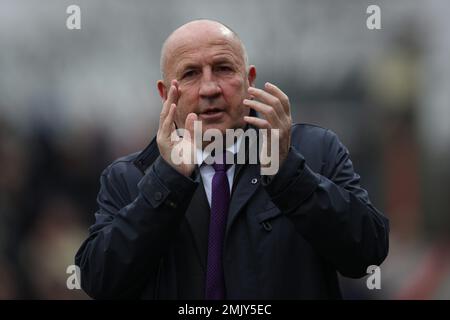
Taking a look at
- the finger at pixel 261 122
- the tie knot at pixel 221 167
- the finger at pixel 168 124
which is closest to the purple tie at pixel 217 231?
the tie knot at pixel 221 167

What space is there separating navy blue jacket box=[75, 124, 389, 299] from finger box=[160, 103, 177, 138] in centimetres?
11

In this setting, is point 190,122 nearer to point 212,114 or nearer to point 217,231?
point 212,114

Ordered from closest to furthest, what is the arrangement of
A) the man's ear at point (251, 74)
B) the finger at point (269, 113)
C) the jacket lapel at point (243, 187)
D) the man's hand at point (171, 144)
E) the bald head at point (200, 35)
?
the finger at point (269, 113) < the man's hand at point (171, 144) < the jacket lapel at point (243, 187) < the bald head at point (200, 35) < the man's ear at point (251, 74)

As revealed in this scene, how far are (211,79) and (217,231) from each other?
584mm

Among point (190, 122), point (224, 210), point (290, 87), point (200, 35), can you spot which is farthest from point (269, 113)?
point (290, 87)

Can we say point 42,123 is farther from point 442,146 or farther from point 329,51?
point 442,146

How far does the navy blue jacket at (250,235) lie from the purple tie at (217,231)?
30mm

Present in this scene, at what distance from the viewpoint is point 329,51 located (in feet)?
41.4

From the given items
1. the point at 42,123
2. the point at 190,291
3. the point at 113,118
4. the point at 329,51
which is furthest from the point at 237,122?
the point at 329,51

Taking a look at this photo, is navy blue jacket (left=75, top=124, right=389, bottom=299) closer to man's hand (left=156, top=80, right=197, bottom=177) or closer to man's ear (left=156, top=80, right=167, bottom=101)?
man's hand (left=156, top=80, right=197, bottom=177)

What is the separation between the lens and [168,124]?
3.64m

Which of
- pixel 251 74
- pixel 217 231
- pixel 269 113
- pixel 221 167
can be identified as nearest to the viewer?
pixel 269 113

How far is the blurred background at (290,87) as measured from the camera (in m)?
10.1

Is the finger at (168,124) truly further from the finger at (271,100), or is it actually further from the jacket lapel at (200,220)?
the finger at (271,100)
